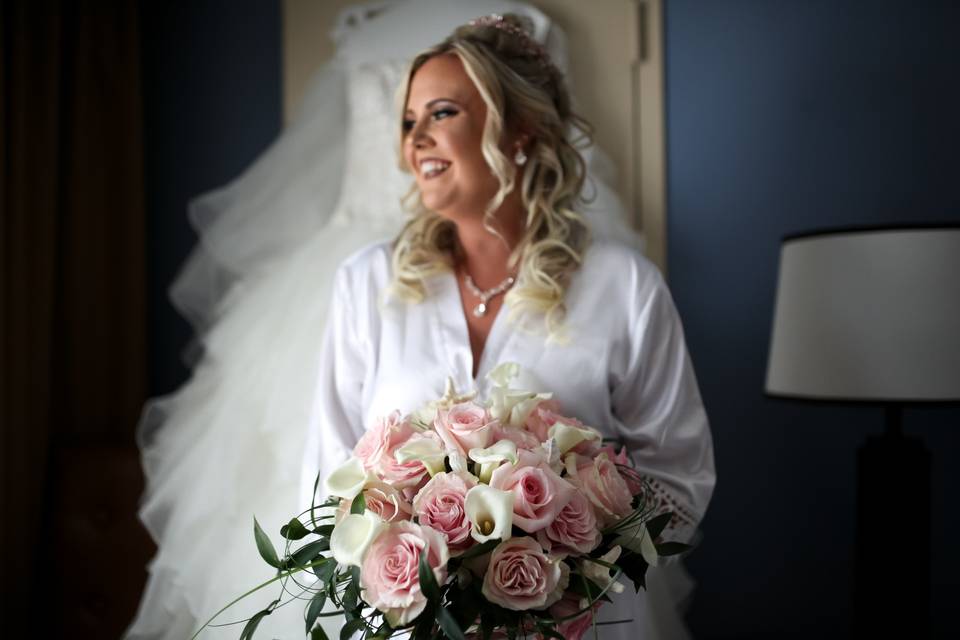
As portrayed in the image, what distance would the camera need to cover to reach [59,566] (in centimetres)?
162

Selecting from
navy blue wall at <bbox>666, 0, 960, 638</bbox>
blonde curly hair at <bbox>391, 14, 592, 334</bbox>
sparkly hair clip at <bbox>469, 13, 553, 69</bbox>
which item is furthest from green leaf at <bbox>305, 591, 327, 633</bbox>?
navy blue wall at <bbox>666, 0, 960, 638</bbox>

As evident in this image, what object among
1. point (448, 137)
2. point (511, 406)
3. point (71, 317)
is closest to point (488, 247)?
point (448, 137)

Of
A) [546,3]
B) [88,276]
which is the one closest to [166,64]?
[88,276]

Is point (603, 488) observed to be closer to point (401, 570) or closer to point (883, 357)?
point (401, 570)

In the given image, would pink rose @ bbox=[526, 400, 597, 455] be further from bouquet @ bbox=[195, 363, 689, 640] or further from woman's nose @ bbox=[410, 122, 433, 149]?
woman's nose @ bbox=[410, 122, 433, 149]

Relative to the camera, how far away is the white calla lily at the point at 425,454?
781mm

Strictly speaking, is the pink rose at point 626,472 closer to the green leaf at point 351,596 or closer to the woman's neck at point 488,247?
the green leaf at point 351,596

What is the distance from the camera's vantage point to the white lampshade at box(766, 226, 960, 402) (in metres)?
1.34

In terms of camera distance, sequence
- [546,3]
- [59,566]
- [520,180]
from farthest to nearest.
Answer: [546,3] < [59,566] < [520,180]

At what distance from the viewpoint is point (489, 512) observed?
735 mm

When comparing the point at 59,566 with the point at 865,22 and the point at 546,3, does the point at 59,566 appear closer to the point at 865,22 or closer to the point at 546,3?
the point at 546,3

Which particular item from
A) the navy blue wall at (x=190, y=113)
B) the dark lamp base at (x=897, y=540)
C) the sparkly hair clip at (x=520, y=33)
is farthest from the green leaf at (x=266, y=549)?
the navy blue wall at (x=190, y=113)

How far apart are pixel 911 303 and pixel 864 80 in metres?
0.64

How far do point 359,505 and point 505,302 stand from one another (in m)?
0.52
